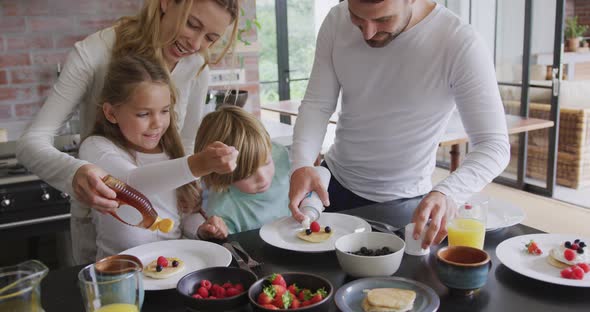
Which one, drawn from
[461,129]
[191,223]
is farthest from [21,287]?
[461,129]

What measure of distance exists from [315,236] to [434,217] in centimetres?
31

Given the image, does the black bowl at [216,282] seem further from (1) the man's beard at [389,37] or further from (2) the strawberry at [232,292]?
(1) the man's beard at [389,37]

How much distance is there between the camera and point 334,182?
2010mm

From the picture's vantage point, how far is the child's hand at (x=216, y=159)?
1306 millimetres

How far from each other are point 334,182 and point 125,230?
0.73 meters

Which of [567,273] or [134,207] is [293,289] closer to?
[134,207]

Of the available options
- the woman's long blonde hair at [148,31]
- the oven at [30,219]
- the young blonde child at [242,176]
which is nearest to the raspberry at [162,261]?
the young blonde child at [242,176]

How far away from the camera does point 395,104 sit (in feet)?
5.90

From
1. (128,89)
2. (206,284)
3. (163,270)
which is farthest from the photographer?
(128,89)

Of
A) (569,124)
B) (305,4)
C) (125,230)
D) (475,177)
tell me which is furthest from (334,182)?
(305,4)

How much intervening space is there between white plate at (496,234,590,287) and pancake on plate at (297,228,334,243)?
42 centimetres

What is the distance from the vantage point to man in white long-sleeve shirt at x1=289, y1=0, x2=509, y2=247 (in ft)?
5.14

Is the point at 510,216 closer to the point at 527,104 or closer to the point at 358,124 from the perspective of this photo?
the point at 358,124

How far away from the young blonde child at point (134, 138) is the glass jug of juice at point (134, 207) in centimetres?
15
